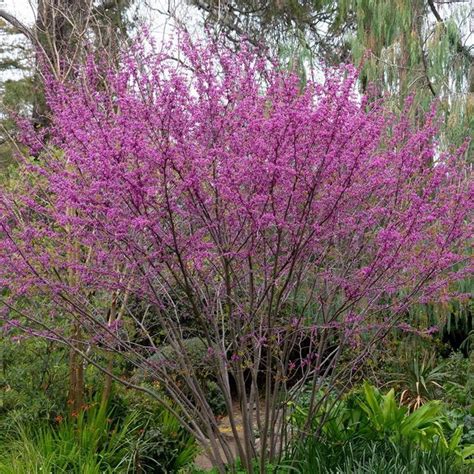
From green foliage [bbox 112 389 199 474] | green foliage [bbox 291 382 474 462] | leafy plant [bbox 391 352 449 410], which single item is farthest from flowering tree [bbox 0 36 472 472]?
leafy plant [bbox 391 352 449 410]

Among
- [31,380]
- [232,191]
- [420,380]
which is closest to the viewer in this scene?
[232,191]

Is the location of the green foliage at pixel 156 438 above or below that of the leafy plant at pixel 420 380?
above

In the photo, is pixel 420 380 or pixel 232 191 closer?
pixel 232 191

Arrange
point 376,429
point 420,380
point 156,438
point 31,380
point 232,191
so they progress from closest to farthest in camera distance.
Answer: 1. point 232,191
2. point 376,429
3. point 156,438
4. point 31,380
5. point 420,380

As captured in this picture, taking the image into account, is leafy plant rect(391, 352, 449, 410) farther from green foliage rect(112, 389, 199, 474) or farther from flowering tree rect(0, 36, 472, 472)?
flowering tree rect(0, 36, 472, 472)

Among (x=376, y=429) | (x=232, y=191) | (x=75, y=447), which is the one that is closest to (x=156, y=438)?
(x=75, y=447)

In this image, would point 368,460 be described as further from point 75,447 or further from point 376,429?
point 75,447

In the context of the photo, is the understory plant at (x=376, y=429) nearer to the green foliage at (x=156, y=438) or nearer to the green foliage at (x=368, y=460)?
the green foliage at (x=368, y=460)

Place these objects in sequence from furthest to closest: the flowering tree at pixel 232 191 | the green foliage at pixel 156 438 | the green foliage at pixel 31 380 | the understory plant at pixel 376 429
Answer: the green foliage at pixel 31 380, the green foliage at pixel 156 438, the understory plant at pixel 376 429, the flowering tree at pixel 232 191

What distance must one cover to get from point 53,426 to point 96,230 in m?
2.39

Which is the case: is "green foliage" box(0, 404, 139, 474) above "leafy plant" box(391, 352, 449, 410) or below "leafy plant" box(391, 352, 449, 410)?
above

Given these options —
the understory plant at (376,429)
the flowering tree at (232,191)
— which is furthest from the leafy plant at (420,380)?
the flowering tree at (232,191)

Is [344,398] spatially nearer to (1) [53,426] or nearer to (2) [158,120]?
(1) [53,426]

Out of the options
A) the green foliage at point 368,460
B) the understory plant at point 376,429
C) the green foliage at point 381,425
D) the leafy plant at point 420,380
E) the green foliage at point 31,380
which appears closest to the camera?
the green foliage at point 368,460
